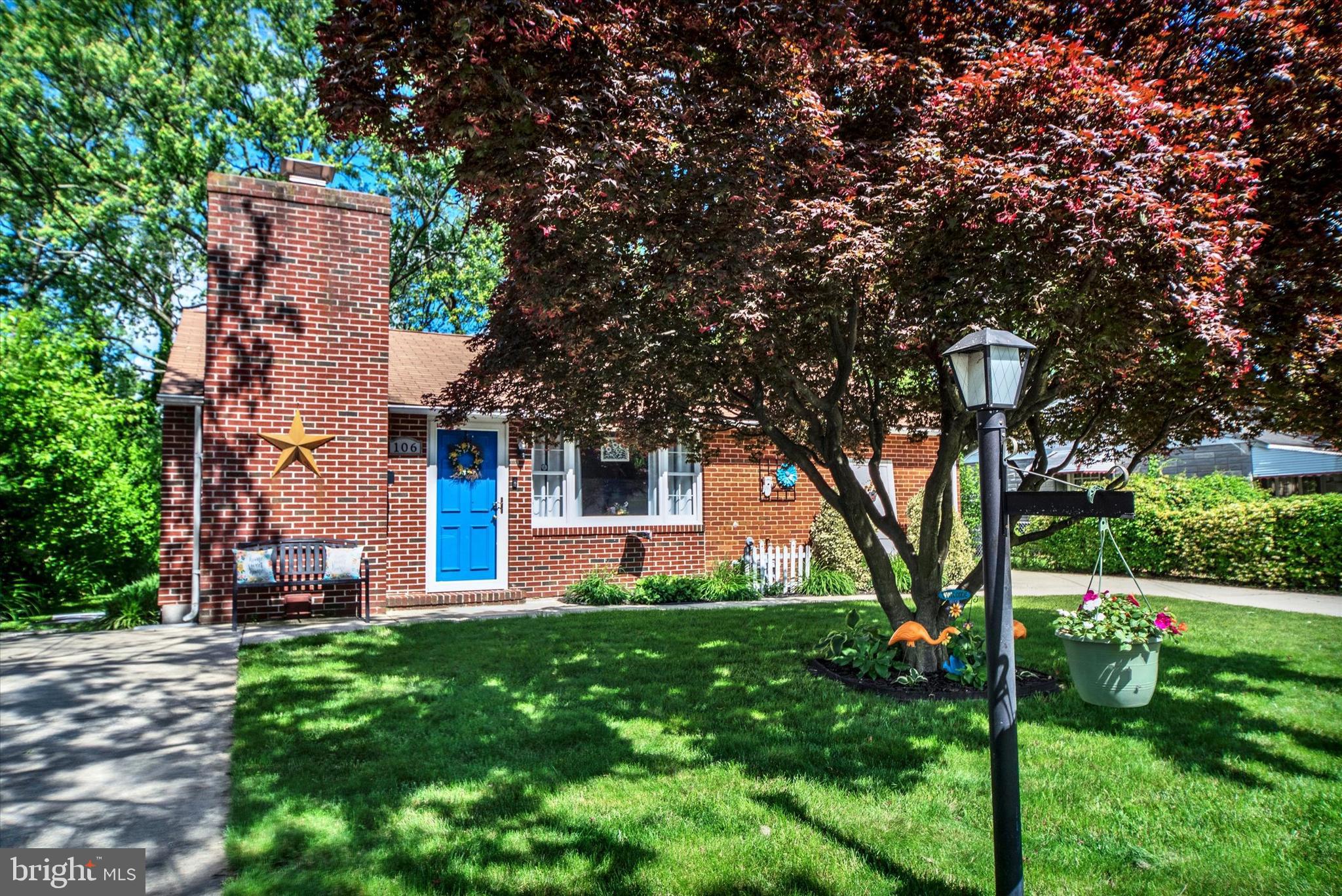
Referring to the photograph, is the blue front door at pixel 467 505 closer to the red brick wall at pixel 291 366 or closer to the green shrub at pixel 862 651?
the red brick wall at pixel 291 366

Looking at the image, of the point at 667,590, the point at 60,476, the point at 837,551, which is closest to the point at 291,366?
the point at 60,476

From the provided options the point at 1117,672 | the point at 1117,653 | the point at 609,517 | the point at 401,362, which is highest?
the point at 401,362

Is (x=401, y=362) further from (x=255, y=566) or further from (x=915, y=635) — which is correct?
(x=915, y=635)

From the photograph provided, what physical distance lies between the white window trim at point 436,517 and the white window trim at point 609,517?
0.48 meters

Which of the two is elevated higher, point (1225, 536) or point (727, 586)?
point (1225, 536)

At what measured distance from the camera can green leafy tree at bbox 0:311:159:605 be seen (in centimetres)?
978

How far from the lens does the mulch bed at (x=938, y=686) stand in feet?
19.3

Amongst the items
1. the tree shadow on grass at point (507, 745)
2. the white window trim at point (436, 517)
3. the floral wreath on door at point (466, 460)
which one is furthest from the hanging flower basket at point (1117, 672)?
the floral wreath on door at point (466, 460)

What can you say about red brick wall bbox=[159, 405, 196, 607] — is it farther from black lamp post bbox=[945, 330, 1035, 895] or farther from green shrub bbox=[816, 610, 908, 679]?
black lamp post bbox=[945, 330, 1035, 895]

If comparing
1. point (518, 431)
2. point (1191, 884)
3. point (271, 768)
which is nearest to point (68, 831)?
point (271, 768)

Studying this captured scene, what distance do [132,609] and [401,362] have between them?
Result: 5138 mm

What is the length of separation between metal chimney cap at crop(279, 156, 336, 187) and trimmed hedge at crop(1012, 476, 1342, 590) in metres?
12.0

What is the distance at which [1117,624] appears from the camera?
185 inches

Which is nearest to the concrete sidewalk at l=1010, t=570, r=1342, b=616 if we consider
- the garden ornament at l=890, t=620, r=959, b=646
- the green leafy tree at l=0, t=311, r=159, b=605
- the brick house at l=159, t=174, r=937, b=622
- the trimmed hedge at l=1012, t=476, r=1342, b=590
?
the trimmed hedge at l=1012, t=476, r=1342, b=590
